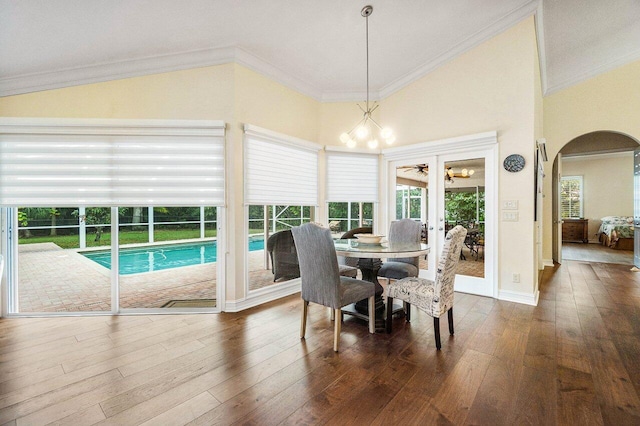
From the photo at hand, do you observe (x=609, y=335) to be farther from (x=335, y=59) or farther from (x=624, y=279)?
(x=335, y=59)

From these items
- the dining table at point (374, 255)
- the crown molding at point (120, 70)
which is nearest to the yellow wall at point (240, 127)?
the crown molding at point (120, 70)

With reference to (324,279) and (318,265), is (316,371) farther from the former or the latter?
(318,265)

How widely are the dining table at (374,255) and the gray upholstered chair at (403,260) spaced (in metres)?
0.28

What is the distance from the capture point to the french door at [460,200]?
149 inches

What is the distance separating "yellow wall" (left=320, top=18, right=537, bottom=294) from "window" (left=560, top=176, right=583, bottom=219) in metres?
8.59

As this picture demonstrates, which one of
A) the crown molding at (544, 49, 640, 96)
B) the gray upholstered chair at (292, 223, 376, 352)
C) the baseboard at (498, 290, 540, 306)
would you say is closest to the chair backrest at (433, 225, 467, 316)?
the gray upholstered chair at (292, 223, 376, 352)

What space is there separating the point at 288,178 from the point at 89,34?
2.44m

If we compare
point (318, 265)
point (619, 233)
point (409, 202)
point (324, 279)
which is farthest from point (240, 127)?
point (619, 233)

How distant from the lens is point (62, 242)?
10.9 feet

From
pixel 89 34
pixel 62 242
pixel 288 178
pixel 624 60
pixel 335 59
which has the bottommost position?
pixel 62 242

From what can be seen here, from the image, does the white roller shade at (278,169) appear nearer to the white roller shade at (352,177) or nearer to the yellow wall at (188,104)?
the yellow wall at (188,104)

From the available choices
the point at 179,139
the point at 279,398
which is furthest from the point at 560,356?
the point at 179,139

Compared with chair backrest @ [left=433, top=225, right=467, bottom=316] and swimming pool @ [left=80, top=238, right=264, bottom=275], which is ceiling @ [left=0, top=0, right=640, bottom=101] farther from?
chair backrest @ [left=433, top=225, right=467, bottom=316]

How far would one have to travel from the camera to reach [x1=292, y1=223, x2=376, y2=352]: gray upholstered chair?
234 centimetres
